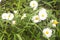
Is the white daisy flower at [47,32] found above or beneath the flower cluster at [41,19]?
beneath

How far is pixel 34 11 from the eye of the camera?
6.47 feet

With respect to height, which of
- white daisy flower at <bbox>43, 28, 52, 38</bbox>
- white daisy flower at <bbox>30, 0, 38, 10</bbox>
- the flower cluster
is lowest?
white daisy flower at <bbox>43, 28, 52, 38</bbox>

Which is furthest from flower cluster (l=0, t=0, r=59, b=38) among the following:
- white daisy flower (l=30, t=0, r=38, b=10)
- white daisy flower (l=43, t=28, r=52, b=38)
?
white daisy flower (l=30, t=0, r=38, b=10)

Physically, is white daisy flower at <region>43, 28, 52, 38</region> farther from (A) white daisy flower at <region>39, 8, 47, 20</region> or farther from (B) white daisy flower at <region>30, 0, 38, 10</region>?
(B) white daisy flower at <region>30, 0, 38, 10</region>

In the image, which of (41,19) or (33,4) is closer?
(41,19)

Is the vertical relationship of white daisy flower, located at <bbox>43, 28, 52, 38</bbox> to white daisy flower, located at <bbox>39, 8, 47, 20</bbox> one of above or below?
below

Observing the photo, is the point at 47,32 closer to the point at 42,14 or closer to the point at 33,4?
the point at 42,14

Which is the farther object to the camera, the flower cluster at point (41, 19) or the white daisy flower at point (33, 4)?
the white daisy flower at point (33, 4)

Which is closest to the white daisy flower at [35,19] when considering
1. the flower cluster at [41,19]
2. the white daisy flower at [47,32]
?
the flower cluster at [41,19]

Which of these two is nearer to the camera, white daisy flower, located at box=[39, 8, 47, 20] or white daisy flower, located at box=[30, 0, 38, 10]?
white daisy flower, located at box=[39, 8, 47, 20]

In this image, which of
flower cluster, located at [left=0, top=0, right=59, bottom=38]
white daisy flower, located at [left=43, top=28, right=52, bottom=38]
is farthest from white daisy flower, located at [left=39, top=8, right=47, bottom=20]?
white daisy flower, located at [left=43, top=28, right=52, bottom=38]

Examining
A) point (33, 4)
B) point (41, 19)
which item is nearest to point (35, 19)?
point (41, 19)

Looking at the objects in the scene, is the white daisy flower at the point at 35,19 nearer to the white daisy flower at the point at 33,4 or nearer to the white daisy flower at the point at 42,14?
the white daisy flower at the point at 42,14

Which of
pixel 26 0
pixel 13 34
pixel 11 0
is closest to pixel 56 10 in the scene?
pixel 26 0
